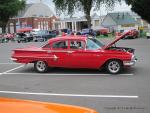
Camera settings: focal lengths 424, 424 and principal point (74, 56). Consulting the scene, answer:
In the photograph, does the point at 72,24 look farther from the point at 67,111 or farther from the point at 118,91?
the point at 67,111

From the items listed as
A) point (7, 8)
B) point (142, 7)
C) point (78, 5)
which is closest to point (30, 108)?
point (142, 7)

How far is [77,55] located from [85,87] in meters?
2.97

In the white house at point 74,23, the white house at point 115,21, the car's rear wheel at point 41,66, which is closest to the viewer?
the car's rear wheel at point 41,66

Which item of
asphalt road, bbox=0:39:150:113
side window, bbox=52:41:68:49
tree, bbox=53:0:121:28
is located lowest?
asphalt road, bbox=0:39:150:113

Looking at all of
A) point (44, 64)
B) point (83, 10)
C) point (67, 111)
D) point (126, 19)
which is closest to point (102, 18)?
point (126, 19)

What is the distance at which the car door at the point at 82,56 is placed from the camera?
1530 centimetres

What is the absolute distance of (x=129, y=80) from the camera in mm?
13797

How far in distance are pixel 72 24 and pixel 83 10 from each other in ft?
152

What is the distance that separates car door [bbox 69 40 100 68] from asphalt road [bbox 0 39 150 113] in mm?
367

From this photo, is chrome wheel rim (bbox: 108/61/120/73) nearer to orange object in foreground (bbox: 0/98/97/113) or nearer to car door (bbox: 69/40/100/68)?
car door (bbox: 69/40/100/68)

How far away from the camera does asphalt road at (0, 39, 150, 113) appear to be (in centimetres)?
1006

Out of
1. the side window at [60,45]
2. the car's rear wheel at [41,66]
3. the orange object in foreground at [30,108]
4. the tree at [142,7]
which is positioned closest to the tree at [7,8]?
the tree at [142,7]

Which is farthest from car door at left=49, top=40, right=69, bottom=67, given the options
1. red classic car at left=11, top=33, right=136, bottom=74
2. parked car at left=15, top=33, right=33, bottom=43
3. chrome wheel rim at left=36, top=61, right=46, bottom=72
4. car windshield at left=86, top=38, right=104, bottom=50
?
parked car at left=15, top=33, right=33, bottom=43

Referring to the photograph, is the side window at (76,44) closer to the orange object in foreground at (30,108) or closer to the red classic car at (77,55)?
the red classic car at (77,55)
